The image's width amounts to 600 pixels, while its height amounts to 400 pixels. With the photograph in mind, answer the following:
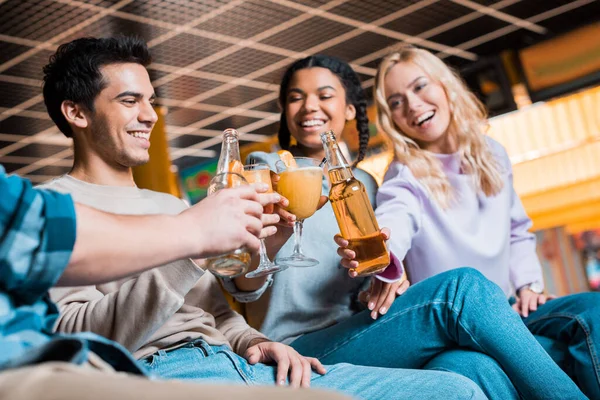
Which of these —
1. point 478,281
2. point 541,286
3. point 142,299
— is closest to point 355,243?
point 478,281

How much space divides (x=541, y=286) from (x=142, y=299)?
1416 mm

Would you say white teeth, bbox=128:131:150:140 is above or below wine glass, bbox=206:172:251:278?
above

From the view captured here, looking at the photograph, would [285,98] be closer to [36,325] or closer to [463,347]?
[463,347]

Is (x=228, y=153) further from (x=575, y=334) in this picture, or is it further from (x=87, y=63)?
(x=575, y=334)

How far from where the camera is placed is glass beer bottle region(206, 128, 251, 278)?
110 centimetres

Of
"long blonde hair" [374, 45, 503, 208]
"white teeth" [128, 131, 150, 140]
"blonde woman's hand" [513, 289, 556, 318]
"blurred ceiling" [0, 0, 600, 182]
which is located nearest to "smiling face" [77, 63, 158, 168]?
"white teeth" [128, 131, 150, 140]

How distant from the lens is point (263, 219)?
123cm

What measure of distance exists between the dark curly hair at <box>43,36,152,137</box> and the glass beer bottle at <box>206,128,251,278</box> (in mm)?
633

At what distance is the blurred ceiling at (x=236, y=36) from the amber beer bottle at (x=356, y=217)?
3.01 metres

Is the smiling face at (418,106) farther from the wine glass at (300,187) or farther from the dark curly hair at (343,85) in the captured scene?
the wine glass at (300,187)

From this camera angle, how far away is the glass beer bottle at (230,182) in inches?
43.3

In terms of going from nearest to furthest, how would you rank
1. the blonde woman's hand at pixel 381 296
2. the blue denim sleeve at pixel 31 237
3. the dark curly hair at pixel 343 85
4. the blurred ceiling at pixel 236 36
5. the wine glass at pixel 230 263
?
the blue denim sleeve at pixel 31 237 < the wine glass at pixel 230 263 < the blonde woman's hand at pixel 381 296 < the dark curly hair at pixel 343 85 < the blurred ceiling at pixel 236 36

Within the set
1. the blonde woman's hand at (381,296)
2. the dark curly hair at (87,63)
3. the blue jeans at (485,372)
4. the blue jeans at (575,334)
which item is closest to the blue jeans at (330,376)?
the blue jeans at (485,372)

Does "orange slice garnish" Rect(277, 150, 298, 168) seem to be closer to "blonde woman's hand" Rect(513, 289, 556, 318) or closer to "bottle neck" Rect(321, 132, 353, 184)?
"bottle neck" Rect(321, 132, 353, 184)
